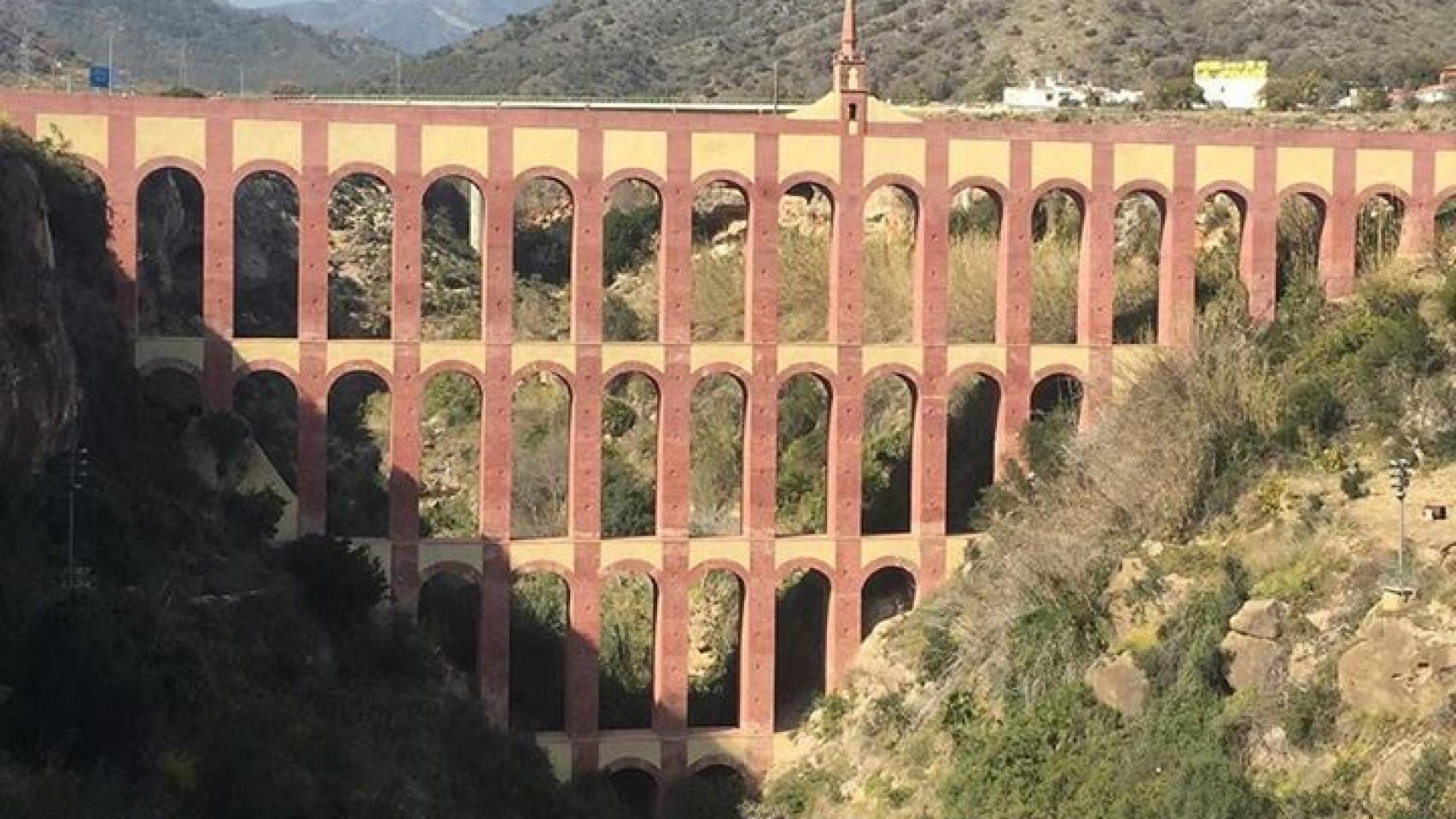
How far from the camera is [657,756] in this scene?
49.6 meters

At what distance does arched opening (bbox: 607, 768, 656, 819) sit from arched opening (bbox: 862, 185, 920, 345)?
15232 mm

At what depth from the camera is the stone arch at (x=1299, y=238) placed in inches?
2053

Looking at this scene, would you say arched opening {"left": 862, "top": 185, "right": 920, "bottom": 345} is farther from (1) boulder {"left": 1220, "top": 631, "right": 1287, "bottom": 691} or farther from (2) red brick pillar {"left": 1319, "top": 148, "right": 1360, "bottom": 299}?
(1) boulder {"left": 1220, "top": 631, "right": 1287, "bottom": 691}

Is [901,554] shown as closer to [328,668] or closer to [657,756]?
[657,756]

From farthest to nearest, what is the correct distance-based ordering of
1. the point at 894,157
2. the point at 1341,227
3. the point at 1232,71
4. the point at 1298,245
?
1. the point at 1232,71
2. the point at 1298,245
3. the point at 1341,227
4. the point at 894,157

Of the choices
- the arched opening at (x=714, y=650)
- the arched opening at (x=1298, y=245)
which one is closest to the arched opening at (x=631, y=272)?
the arched opening at (x=714, y=650)

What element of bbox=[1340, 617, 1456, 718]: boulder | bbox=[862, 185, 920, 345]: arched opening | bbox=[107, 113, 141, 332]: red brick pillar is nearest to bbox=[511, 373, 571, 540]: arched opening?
bbox=[862, 185, 920, 345]: arched opening

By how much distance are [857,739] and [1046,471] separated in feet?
24.2

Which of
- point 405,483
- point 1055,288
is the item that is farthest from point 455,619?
point 1055,288

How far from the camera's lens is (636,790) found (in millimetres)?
51219

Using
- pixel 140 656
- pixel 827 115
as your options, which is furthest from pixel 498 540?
pixel 140 656

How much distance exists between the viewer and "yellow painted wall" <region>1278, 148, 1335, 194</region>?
51750mm

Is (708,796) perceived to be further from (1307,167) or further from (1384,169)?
(1384,169)

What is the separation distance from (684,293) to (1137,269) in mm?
16632
